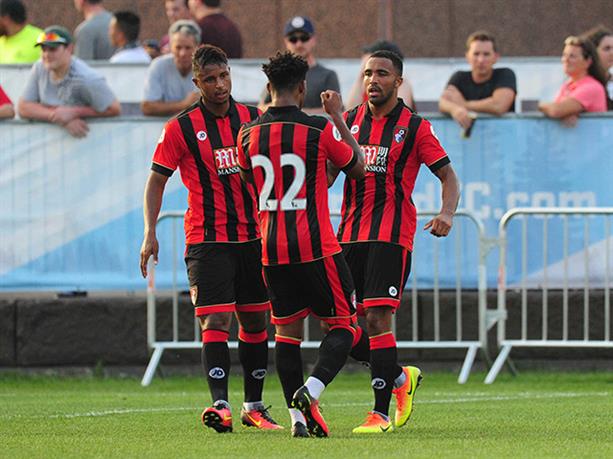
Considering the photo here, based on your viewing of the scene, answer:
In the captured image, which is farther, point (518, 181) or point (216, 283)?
point (518, 181)

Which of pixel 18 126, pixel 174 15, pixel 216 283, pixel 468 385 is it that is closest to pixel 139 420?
pixel 216 283

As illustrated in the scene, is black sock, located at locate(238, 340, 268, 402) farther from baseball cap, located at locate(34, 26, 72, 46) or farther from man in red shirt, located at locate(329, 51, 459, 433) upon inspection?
baseball cap, located at locate(34, 26, 72, 46)

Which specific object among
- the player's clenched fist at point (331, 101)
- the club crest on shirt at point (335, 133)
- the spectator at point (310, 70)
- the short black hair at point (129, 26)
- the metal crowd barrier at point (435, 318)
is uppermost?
the short black hair at point (129, 26)

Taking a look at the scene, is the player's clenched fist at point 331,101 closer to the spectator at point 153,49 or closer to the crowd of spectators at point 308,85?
the crowd of spectators at point 308,85

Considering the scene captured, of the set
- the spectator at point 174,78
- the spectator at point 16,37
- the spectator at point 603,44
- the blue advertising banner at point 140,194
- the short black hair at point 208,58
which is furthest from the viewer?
the spectator at point 16,37

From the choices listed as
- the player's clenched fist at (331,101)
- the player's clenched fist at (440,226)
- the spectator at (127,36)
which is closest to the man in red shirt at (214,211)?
the player's clenched fist at (331,101)

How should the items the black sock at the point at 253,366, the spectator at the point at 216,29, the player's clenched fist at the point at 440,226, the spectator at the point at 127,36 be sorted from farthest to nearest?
the spectator at the point at 127,36, the spectator at the point at 216,29, the black sock at the point at 253,366, the player's clenched fist at the point at 440,226

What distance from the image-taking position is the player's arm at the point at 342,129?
875 centimetres

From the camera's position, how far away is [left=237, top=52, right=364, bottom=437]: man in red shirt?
28.9 ft

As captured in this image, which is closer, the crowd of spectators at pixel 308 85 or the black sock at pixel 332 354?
the black sock at pixel 332 354

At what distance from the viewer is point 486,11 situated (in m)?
19.6

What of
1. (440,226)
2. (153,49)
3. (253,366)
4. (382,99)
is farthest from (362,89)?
(440,226)

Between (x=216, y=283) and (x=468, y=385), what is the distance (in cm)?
436

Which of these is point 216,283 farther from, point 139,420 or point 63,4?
point 63,4
